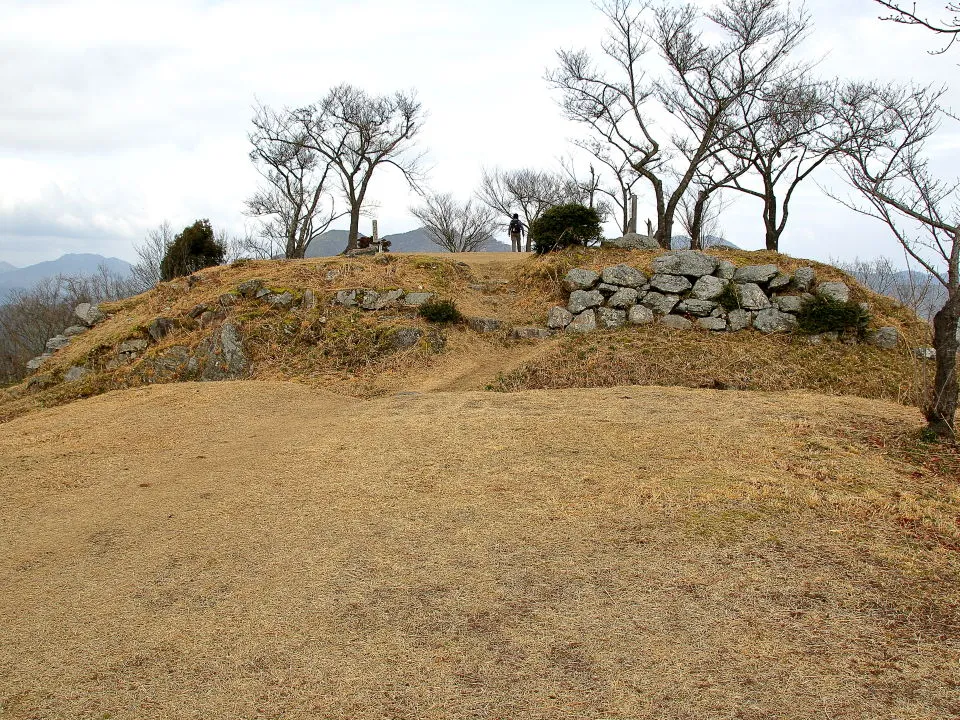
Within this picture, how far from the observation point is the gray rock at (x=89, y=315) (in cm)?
1552

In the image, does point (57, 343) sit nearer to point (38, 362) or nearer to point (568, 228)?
point (38, 362)

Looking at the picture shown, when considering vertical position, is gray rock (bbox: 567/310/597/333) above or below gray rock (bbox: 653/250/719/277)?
below

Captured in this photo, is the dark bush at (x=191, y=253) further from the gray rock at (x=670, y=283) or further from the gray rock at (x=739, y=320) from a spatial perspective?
the gray rock at (x=739, y=320)

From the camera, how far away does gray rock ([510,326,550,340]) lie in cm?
1197

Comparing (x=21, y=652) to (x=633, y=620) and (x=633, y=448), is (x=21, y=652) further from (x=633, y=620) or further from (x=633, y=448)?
(x=633, y=448)

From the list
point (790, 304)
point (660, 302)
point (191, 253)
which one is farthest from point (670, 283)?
point (191, 253)

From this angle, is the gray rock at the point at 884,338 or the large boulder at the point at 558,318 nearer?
the gray rock at the point at 884,338

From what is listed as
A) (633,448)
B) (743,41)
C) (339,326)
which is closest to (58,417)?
(339,326)

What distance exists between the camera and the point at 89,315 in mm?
15586

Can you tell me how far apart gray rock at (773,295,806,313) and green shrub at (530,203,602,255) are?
4.57m

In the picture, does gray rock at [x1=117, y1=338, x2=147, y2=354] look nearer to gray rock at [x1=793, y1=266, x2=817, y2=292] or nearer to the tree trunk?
gray rock at [x1=793, y1=266, x2=817, y2=292]

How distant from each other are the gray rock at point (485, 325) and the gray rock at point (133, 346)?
22.0 feet

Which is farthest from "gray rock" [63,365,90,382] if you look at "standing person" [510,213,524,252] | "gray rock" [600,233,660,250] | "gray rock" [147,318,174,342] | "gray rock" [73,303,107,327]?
"standing person" [510,213,524,252]

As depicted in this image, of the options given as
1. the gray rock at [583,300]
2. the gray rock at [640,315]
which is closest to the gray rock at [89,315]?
the gray rock at [583,300]
